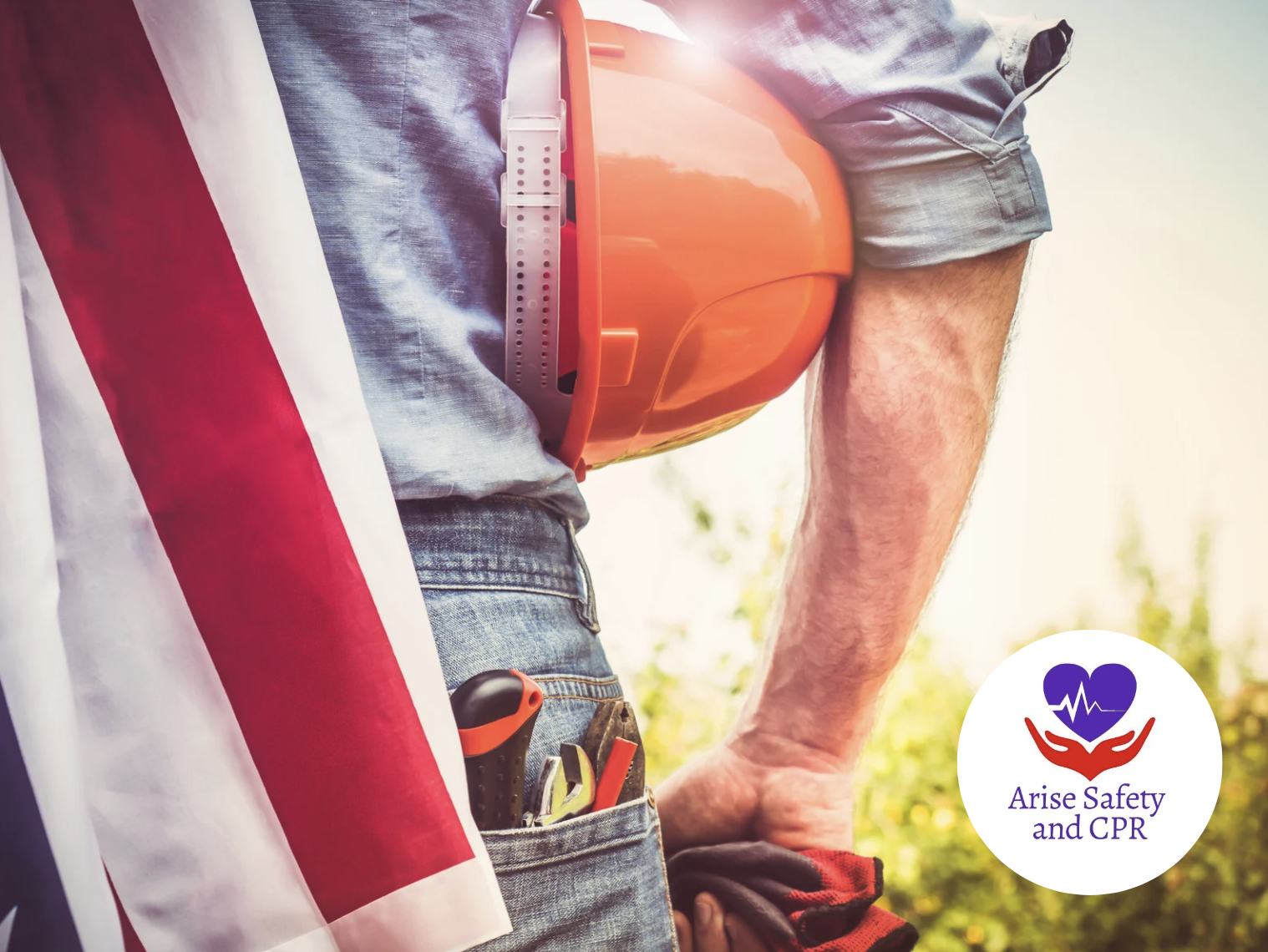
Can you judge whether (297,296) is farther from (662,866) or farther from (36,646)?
(662,866)

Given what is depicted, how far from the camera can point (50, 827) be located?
61 cm

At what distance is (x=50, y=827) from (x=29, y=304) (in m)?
0.37

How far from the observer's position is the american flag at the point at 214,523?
651mm

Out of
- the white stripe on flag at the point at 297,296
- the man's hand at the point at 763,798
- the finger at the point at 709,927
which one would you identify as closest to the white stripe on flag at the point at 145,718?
the white stripe on flag at the point at 297,296

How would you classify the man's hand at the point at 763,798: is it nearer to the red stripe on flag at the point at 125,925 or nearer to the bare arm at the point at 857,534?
the bare arm at the point at 857,534

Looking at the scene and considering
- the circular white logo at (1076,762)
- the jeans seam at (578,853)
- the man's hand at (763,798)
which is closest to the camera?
the jeans seam at (578,853)

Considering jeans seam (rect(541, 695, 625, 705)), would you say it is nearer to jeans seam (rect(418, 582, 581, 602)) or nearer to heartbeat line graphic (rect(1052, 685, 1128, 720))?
jeans seam (rect(418, 582, 581, 602))

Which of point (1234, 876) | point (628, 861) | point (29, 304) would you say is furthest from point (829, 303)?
point (1234, 876)

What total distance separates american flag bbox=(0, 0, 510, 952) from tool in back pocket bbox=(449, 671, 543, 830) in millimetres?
23

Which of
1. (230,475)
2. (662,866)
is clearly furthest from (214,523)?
(662,866)

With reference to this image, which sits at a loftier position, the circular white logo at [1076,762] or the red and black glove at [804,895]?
the red and black glove at [804,895]

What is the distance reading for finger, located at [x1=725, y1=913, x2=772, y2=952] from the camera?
38.8 inches

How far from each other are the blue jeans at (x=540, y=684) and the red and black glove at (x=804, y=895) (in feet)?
0.66

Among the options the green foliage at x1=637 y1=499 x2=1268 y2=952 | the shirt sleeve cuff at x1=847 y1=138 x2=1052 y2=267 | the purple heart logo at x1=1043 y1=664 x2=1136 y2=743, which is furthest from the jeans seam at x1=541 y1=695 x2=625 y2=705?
the green foliage at x1=637 y1=499 x2=1268 y2=952
